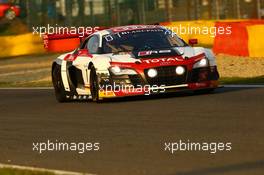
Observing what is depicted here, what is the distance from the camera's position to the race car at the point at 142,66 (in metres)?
14.5

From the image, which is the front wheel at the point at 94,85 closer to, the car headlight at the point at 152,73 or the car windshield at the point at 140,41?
the car windshield at the point at 140,41

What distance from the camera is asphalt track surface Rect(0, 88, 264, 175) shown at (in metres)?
8.44

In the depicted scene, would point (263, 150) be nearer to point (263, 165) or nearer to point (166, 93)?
point (263, 165)

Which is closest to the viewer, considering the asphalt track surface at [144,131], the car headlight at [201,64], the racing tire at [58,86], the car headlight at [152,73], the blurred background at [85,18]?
the asphalt track surface at [144,131]

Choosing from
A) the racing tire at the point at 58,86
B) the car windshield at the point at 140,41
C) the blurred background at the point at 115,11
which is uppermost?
the car windshield at the point at 140,41

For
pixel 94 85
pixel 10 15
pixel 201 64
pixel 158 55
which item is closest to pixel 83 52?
pixel 94 85

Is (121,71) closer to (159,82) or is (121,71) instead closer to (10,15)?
(159,82)

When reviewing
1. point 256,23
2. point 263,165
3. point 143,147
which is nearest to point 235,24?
point 256,23

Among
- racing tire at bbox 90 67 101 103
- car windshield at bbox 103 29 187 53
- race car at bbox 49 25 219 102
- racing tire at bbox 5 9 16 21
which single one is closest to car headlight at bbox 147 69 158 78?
race car at bbox 49 25 219 102

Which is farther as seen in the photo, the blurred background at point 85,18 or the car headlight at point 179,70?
the blurred background at point 85,18

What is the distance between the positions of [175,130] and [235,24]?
15.0 metres

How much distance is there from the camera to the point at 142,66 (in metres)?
14.5

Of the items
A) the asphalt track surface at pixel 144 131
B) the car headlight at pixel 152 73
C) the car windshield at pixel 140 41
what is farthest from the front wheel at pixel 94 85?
the car headlight at pixel 152 73

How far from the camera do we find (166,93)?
15.7 metres
